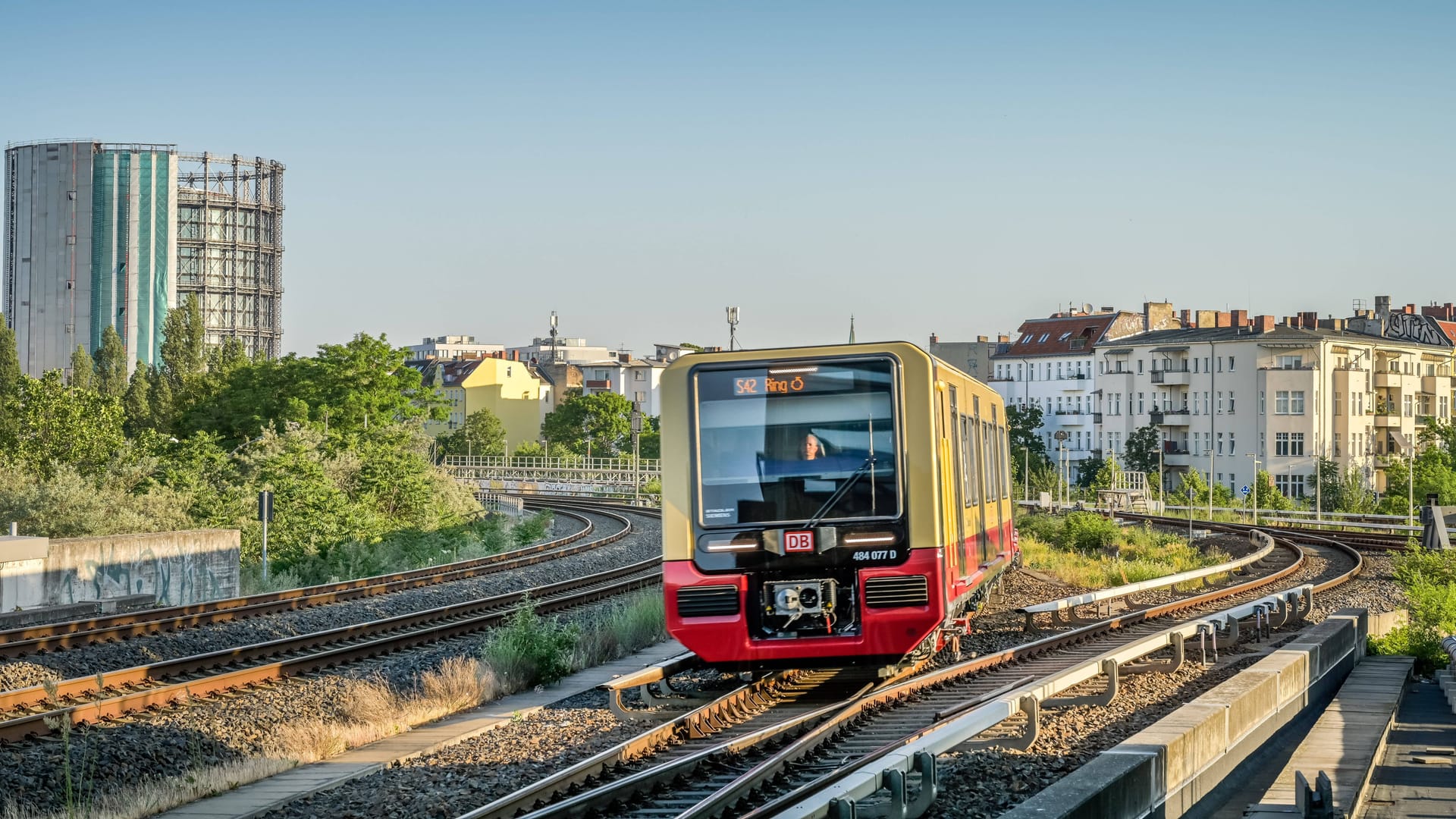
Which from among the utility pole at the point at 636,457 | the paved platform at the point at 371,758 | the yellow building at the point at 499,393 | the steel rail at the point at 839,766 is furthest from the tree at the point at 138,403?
the steel rail at the point at 839,766

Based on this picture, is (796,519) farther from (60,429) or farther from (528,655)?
(60,429)

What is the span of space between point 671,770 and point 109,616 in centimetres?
1286

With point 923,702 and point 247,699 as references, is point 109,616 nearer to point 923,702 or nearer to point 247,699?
point 247,699

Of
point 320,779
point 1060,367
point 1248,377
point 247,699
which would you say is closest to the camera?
point 320,779

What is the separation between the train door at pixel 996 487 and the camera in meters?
17.7

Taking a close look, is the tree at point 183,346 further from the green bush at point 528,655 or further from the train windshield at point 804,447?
the train windshield at point 804,447

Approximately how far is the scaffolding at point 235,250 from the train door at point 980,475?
120865 millimetres

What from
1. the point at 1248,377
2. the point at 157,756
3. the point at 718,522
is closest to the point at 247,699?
the point at 157,756

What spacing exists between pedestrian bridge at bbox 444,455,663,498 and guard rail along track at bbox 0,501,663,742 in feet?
165

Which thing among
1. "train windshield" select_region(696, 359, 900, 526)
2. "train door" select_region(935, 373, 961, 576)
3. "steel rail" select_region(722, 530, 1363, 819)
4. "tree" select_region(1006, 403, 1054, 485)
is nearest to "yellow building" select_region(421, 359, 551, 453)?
"tree" select_region(1006, 403, 1054, 485)

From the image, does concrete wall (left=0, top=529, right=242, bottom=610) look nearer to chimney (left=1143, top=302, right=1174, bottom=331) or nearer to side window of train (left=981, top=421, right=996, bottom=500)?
side window of train (left=981, top=421, right=996, bottom=500)

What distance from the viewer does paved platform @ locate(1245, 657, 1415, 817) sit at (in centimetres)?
881

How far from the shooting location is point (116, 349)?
374 ft

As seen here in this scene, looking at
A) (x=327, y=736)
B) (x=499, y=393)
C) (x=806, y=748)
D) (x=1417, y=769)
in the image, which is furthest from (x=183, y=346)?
(x=1417, y=769)
